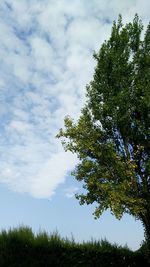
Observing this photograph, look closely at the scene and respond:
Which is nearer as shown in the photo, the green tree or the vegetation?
the vegetation

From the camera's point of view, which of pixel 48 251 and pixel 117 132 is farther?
pixel 117 132

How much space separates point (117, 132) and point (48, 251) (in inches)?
A: 394

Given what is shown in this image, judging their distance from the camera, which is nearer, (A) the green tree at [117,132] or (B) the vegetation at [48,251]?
(B) the vegetation at [48,251]

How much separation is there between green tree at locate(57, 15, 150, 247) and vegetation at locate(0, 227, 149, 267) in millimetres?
4142

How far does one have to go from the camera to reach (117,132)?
24.2m

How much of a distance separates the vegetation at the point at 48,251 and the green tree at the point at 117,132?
13.6ft

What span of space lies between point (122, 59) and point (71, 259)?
519 inches

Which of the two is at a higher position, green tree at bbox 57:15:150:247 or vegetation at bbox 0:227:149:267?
green tree at bbox 57:15:150:247

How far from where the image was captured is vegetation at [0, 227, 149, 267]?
15203 mm

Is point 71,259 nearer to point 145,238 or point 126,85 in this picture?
point 145,238

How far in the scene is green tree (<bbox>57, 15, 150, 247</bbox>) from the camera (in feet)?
72.6

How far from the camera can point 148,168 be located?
22812mm

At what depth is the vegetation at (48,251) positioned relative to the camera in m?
15.2

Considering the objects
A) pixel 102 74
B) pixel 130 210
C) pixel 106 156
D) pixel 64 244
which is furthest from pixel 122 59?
pixel 64 244
